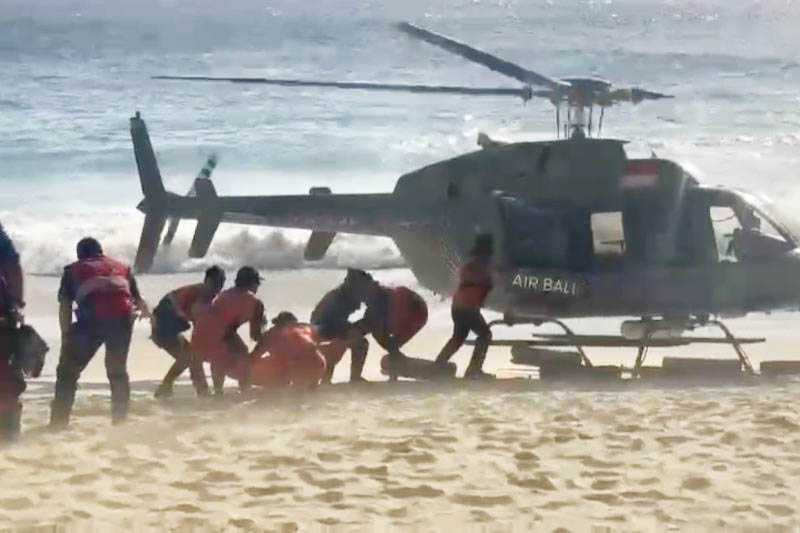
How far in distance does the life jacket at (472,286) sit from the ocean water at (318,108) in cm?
198

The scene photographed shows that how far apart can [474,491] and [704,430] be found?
181 centimetres

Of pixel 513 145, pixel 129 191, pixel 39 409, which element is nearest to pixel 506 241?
pixel 513 145

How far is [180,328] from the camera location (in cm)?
955

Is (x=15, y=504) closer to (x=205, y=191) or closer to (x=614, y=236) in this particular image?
(x=205, y=191)

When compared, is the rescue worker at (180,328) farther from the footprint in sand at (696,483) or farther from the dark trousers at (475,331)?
the footprint in sand at (696,483)

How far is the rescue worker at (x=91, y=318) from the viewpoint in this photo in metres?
8.21

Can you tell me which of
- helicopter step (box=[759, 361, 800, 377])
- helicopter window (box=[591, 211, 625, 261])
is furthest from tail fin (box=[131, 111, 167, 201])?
helicopter step (box=[759, 361, 800, 377])

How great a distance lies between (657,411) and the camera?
8477mm

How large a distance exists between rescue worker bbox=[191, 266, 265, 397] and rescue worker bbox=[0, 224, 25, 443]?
1.81 metres

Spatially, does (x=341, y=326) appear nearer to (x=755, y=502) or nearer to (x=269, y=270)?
(x=755, y=502)

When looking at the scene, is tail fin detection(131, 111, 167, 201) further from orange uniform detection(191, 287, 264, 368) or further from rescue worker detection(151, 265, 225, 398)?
orange uniform detection(191, 287, 264, 368)

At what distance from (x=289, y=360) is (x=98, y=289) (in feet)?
4.95

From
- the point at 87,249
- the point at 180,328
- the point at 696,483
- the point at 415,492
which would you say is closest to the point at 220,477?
the point at 415,492

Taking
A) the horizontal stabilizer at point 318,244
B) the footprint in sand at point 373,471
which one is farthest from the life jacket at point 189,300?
the footprint in sand at point 373,471
